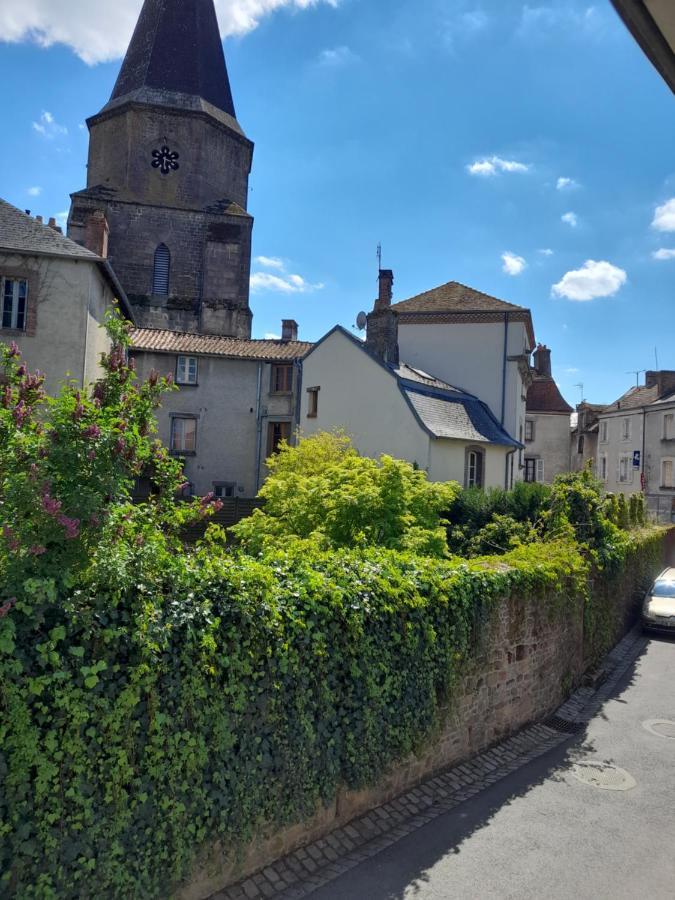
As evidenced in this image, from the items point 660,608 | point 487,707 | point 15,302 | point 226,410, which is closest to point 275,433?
point 226,410

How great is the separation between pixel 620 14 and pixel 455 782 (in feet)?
27.1

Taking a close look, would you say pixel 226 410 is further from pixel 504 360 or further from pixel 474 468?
pixel 504 360

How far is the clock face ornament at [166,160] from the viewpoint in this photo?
3709 cm

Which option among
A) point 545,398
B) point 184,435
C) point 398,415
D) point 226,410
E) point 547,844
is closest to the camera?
point 547,844

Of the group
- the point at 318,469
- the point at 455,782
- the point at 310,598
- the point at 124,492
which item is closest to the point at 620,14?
the point at 124,492

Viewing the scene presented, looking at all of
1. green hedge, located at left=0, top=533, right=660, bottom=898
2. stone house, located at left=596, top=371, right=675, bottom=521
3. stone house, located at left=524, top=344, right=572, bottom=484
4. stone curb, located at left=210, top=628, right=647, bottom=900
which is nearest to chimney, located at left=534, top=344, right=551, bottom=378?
stone house, located at left=524, top=344, right=572, bottom=484

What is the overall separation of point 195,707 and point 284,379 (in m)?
23.8

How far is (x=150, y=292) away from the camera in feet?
120

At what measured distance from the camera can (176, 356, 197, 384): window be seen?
27.7m

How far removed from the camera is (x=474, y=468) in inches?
912

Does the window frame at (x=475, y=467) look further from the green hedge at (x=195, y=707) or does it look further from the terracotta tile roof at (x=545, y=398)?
the terracotta tile roof at (x=545, y=398)

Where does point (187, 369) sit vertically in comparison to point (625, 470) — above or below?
above

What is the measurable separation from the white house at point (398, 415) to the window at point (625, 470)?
21612 millimetres

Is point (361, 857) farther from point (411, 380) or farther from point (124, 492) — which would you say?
point (411, 380)
